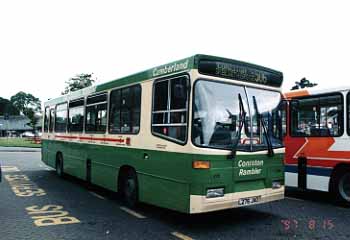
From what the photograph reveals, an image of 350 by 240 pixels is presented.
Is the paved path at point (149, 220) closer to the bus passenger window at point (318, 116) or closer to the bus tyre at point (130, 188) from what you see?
the bus tyre at point (130, 188)

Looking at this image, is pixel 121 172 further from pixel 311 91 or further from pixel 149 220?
pixel 311 91

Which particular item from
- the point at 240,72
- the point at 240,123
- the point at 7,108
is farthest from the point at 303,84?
the point at 7,108

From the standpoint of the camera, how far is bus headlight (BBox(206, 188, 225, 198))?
6520 mm

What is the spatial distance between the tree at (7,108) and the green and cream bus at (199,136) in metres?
138

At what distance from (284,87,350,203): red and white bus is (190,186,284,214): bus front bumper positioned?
2.33m

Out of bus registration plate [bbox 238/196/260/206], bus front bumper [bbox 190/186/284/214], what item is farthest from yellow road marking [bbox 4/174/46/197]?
bus registration plate [bbox 238/196/260/206]

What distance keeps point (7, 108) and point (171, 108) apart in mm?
142395

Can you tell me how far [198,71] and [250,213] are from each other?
3385 millimetres

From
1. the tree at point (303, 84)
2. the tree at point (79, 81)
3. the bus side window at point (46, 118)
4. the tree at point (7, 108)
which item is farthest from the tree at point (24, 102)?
the bus side window at point (46, 118)

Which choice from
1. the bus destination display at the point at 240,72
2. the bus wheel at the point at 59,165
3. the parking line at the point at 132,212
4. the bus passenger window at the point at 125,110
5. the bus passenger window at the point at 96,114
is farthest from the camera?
the bus wheel at the point at 59,165

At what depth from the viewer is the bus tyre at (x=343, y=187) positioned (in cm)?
909

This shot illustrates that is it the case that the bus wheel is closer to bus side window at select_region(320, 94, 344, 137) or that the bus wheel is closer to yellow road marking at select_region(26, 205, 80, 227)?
yellow road marking at select_region(26, 205, 80, 227)

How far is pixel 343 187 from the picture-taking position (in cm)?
917

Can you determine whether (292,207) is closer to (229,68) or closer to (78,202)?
(229,68)
